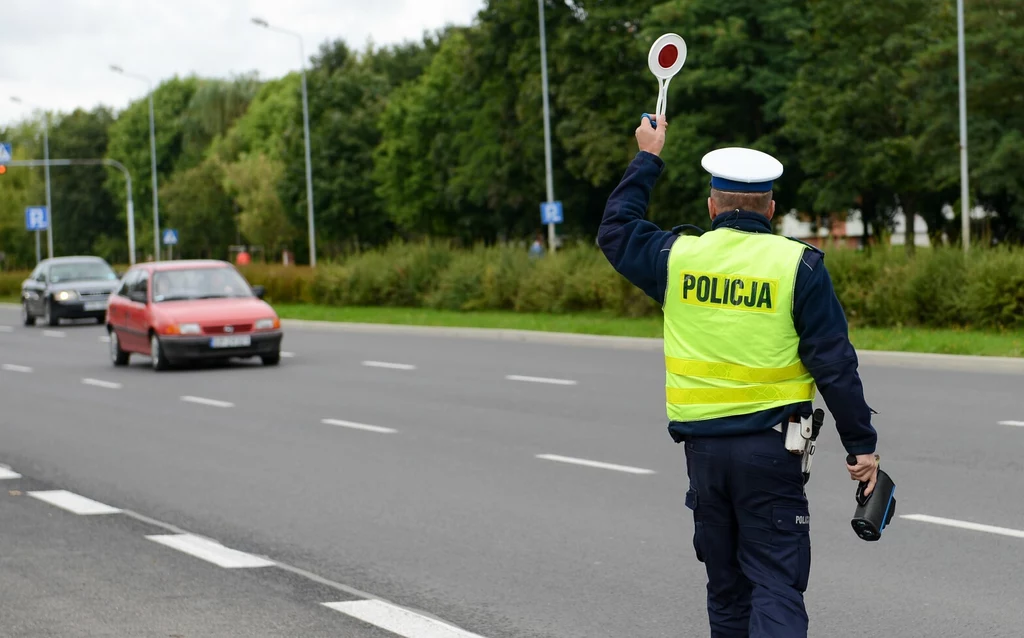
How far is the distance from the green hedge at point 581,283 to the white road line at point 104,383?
11768 mm

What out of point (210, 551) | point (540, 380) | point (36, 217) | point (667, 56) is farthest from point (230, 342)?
point (36, 217)

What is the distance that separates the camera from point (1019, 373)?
1700cm

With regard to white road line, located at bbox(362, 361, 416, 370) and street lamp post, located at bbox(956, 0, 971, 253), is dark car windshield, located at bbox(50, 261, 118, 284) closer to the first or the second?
white road line, located at bbox(362, 361, 416, 370)

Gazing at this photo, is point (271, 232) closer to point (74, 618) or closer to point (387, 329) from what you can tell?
point (387, 329)

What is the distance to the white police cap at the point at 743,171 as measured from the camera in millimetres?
4312

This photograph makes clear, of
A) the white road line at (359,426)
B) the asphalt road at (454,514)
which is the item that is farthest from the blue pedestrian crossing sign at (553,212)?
the white road line at (359,426)

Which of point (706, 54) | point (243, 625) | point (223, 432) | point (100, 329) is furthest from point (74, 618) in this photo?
point (706, 54)

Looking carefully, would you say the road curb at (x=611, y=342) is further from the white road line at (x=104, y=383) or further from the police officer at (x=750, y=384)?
the police officer at (x=750, y=384)

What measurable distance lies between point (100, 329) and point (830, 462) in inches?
1089

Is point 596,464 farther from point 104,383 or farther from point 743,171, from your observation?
point 104,383

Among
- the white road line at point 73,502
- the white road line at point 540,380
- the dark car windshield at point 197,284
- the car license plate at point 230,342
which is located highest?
the dark car windshield at point 197,284

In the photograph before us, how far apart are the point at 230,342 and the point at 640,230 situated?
16.6 metres

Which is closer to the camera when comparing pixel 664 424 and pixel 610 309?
pixel 664 424

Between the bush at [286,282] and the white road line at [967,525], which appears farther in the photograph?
the bush at [286,282]
